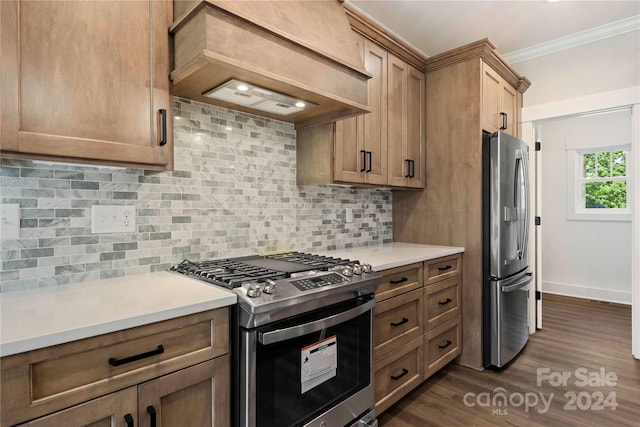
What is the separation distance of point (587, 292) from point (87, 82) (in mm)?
5754

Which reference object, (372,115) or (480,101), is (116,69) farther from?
(480,101)

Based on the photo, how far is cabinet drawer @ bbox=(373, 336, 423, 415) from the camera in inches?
76.4

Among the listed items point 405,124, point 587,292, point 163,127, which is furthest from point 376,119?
point 587,292

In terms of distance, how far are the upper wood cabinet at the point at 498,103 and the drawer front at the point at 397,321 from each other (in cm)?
146

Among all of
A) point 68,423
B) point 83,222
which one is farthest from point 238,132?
point 68,423

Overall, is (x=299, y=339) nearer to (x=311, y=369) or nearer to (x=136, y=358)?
(x=311, y=369)

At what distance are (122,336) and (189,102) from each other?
Answer: 47.7 inches

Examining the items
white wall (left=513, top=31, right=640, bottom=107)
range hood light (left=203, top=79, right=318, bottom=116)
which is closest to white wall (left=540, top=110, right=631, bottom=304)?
white wall (left=513, top=31, right=640, bottom=107)

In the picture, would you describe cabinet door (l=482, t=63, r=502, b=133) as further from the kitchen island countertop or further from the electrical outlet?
the electrical outlet

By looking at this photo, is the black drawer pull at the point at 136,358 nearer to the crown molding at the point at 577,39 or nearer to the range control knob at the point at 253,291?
the range control knob at the point at 253,291

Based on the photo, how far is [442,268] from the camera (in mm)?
2492

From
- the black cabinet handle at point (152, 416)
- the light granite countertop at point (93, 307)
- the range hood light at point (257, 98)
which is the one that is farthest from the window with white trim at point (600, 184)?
the black cabinet handle at point (152, 416)

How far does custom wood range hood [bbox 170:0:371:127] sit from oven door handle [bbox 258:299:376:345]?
1003mm

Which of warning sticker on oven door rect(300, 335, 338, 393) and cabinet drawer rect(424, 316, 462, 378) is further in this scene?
cabinet drawer rect(424, 316, 462, 378)
